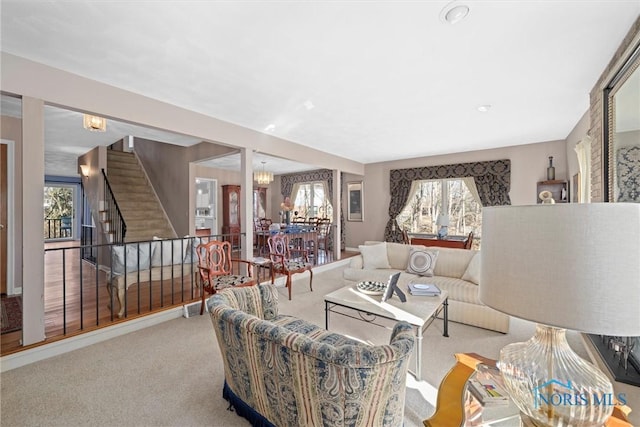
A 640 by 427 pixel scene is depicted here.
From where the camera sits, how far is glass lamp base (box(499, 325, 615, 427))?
808mm

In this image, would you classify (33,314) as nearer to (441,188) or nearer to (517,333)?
(517,333)

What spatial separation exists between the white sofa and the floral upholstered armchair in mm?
1605

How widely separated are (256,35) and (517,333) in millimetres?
3853

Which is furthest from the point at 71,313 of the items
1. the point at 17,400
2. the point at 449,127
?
the point at 449,127

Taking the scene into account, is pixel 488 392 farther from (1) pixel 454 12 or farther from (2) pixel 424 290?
(1) pixel 454 12

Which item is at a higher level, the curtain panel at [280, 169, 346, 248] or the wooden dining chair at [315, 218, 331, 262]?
the curtain panel at [280, 169, 346, 248]

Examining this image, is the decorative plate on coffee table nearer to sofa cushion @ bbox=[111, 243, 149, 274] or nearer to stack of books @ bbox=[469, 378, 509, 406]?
stack of books @ bbox=[469, 378, 509, 406]

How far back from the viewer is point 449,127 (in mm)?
4391

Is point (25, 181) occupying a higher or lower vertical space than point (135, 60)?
lower

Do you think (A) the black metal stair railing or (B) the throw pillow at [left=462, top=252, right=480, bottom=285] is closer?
(B) the throw pillow at [left=462, top=252, right=480, bottom=285]

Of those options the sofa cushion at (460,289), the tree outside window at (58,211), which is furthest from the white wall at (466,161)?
the tree outside window at (58,211)

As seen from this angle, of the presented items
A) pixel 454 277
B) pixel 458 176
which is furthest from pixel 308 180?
pixel 454 277

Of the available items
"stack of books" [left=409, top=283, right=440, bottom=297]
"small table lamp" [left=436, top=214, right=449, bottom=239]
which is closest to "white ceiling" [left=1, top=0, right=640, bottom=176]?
"stack of books" [left=409, top=283, right=440, bottom=297]

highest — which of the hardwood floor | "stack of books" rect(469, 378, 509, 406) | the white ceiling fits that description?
the white ceiling
